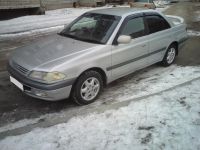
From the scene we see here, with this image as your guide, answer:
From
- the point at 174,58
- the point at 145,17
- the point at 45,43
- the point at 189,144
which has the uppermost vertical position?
the point at 145,17

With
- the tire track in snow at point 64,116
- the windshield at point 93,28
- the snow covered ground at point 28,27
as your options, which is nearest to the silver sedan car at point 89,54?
the windshield at point 93,28

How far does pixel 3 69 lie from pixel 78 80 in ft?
9.47

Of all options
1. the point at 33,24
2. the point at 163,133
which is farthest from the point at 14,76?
the point at 33,24

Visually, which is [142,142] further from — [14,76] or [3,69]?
[3,69]

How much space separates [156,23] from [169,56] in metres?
1.05

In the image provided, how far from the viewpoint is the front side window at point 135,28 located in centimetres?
528

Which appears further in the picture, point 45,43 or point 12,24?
point 12,24

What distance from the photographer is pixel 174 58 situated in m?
7.11

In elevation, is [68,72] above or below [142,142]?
above

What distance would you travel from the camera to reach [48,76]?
4184mm

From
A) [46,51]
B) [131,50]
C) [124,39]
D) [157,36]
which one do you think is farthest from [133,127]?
[157,36]

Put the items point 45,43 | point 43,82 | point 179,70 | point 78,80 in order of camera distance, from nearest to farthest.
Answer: point 43,82 → point 78,80 → point 45,43 → point 179,70

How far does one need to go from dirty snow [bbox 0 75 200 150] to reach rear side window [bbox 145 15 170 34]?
1.91 metres

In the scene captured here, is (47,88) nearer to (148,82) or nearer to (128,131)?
(128,131)
